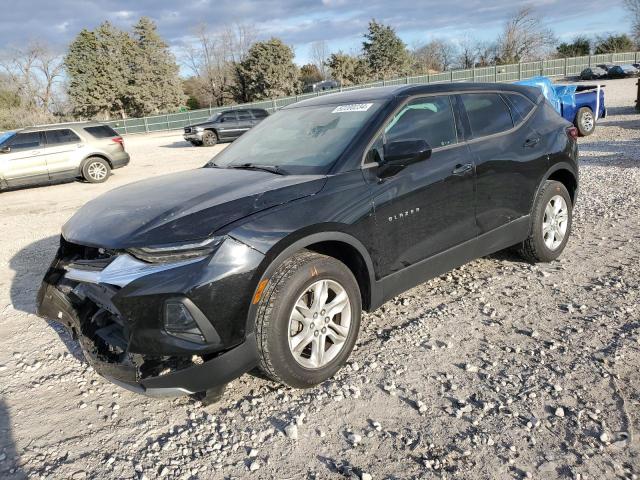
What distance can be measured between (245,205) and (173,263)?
0.54 metres

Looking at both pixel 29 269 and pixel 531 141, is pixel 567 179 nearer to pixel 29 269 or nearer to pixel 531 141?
pixel 531 141

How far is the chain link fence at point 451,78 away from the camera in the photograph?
44.9 meters

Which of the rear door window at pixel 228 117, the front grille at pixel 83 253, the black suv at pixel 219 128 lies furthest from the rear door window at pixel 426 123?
the rear door window at pixel 228 117

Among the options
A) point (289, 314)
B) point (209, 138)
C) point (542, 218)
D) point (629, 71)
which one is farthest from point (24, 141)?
point (629, 71)

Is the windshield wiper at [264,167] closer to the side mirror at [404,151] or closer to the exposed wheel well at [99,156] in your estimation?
the side mirror at [404,151]

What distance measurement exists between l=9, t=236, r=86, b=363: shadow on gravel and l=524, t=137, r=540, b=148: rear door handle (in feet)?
13.6

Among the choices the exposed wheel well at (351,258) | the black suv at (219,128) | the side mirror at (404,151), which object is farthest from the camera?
the black suv at (219,128)

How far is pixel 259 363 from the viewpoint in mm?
2859

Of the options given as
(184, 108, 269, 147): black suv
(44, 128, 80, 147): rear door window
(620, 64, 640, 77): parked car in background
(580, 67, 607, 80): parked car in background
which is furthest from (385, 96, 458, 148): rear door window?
(580, 67, 607, 80): parked car in background

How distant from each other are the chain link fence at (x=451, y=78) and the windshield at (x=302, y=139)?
109 ft

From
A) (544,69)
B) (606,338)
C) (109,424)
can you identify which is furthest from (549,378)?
(544,69)

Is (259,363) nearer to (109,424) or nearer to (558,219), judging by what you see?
(109,424)

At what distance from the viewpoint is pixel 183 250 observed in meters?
2.65

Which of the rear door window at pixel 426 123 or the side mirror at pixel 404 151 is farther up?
the rear door window at pixel 426 123
